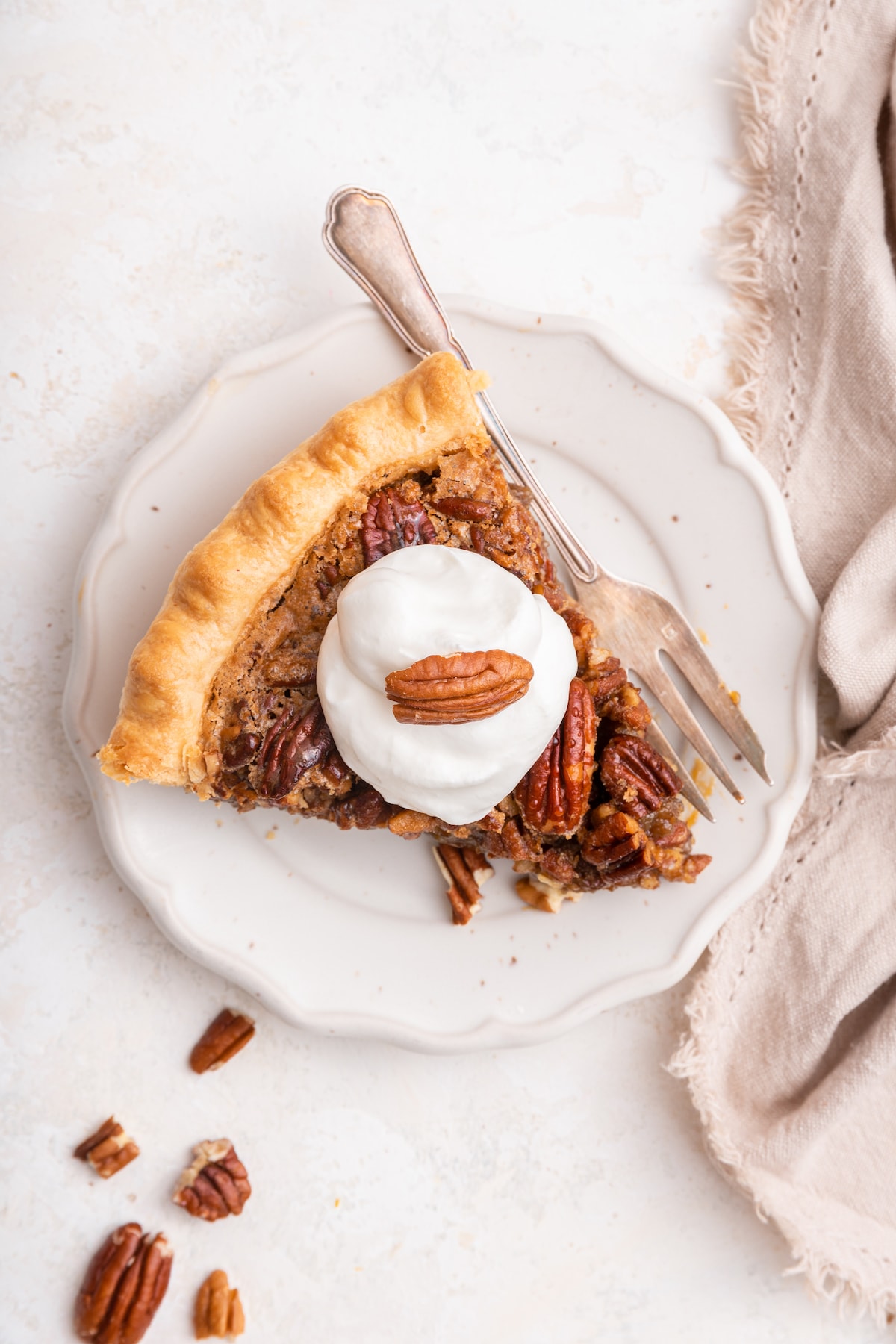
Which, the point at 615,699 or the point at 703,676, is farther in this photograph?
the point at 703,676

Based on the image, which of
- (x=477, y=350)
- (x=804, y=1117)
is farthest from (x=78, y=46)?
(x=804, y=1117)

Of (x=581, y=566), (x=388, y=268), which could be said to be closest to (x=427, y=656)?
(x=581, y=566)

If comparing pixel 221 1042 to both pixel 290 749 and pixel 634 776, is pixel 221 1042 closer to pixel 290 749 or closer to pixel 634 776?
pixel 290 749

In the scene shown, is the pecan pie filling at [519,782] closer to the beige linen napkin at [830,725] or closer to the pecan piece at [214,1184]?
the beige linen napkin at [830,725]

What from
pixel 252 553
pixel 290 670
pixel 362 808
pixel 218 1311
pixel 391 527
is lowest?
pixel 218 1311

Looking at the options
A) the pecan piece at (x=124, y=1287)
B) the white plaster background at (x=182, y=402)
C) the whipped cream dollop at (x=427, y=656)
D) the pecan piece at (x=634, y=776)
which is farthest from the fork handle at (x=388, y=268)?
the pecan piece at (x=124, y=1287)

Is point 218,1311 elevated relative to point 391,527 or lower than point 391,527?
lower

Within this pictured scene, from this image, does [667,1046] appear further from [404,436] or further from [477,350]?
[477,350]
